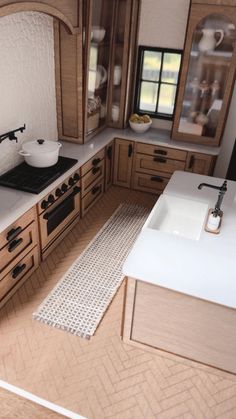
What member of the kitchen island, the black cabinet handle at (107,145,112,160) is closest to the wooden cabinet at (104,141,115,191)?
the black cabinet handle at (107,145,112,160)

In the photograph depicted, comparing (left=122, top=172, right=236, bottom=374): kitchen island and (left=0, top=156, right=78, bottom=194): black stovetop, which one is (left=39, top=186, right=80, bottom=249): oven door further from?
(left=122, top=172, right=236, bottom=374): kitchen island

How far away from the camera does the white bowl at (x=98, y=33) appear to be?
391 centimetres

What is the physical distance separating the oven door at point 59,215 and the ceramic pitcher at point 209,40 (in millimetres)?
2113

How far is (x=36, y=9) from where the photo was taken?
2.78 metres

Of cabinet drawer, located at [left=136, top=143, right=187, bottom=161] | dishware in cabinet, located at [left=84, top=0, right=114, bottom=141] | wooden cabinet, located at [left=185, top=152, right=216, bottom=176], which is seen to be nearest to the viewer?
dishware in cabinet, located at [left=84, top=0, right=114, bottom=141]

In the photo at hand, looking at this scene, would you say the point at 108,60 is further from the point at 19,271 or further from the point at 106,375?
the point at 106,375

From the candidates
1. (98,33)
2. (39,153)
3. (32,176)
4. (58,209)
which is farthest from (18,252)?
(98,33)

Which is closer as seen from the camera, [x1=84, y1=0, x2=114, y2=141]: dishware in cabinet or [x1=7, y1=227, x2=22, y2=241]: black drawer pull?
[x1=7, y1=227, x2=22, y2=241]: black drawer pull

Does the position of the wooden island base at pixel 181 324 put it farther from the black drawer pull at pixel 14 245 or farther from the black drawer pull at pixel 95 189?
the black drawer pull at pixel 95 189

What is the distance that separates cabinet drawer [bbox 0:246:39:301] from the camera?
9.74ft

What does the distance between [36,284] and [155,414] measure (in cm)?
150

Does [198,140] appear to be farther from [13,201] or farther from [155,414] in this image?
[155,414]

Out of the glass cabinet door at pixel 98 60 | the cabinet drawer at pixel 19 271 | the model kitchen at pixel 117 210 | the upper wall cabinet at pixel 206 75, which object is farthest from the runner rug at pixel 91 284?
the upper wall cabinet at pixel 206 75

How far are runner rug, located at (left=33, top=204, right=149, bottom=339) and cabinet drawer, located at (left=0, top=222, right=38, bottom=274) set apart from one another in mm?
443
